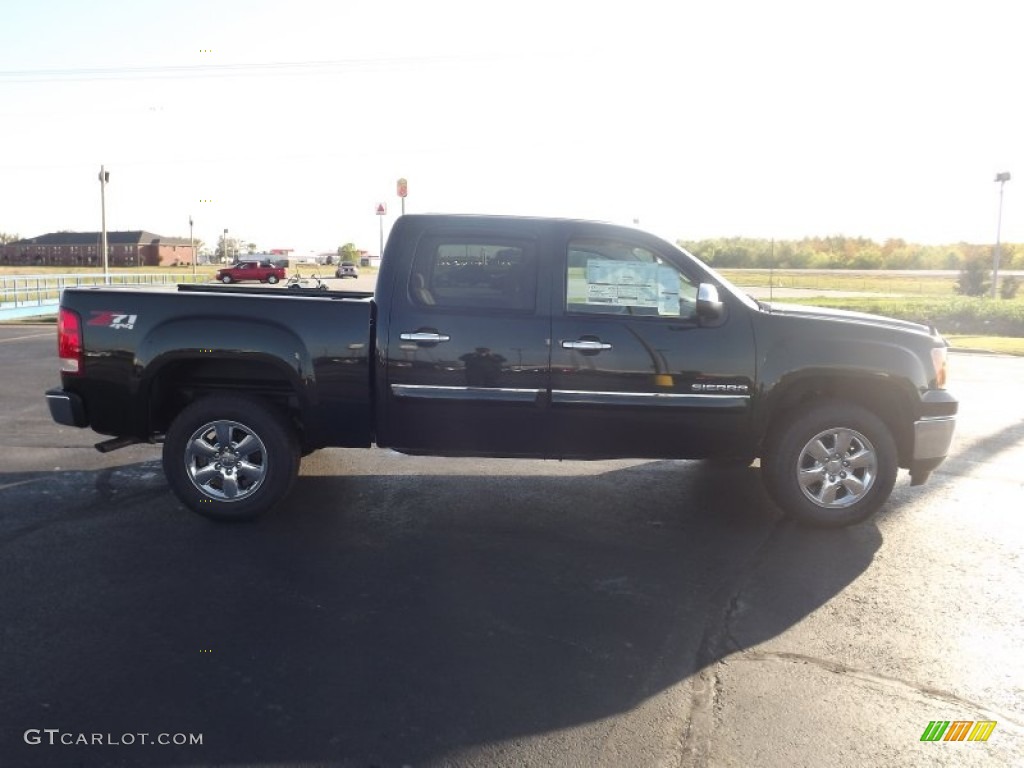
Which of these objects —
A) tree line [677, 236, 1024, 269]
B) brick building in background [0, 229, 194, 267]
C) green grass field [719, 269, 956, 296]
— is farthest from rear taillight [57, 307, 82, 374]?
brick building in background [0, 229, 194, 267]

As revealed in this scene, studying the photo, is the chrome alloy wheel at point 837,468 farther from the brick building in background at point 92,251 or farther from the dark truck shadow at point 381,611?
the brick building in background at point 92,251

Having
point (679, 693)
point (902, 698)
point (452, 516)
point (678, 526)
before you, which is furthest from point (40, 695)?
point (678, 526)

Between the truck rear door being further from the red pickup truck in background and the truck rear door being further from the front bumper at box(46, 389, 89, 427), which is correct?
the red pickup truck in background

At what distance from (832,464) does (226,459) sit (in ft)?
13.0

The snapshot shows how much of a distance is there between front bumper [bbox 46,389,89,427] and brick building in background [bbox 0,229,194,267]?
398ft

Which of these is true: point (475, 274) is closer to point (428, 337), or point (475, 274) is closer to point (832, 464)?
point (428, 337)

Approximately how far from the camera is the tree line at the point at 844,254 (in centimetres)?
3325

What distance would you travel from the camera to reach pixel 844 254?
65125 mm

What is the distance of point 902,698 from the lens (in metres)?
3.64

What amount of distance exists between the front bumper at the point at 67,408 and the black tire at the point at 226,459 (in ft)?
1.99

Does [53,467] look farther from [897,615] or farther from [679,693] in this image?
[897,615]

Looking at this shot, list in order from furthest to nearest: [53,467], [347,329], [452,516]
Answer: [53,467] → [452,516] → [347,329]

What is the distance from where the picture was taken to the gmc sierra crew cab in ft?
18.4

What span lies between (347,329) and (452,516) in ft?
4.86
